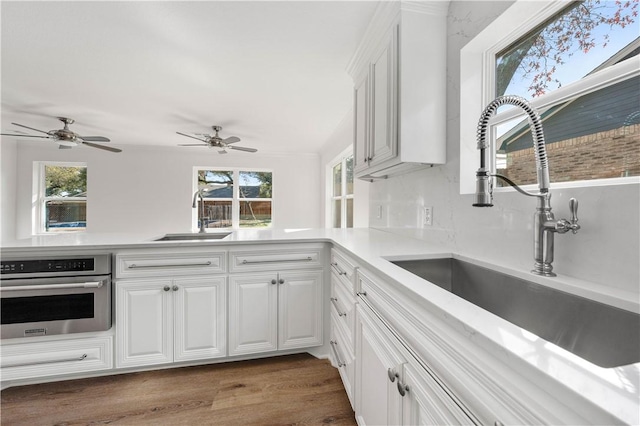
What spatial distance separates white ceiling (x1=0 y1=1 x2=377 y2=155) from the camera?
1.64 m

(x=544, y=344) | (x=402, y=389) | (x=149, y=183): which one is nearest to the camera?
(x=544, y=344)

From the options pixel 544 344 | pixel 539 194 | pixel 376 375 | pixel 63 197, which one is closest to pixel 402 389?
pixel 376 375

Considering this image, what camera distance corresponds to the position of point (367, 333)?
110 cm

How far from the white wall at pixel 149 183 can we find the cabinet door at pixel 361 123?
355 cm

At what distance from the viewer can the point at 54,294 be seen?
1.59 metres

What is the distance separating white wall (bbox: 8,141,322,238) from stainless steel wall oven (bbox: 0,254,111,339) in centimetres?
379

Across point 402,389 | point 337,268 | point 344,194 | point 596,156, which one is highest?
point 344,194

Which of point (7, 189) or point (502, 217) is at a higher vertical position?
point (7, 189)

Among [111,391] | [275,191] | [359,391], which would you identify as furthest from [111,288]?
[275,191]

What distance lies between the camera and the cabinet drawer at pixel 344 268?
135 cm

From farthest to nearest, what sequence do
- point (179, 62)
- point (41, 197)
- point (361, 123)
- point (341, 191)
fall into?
point (41, 197) < point (341, 191) < point (179, 62) < point (361, 123)

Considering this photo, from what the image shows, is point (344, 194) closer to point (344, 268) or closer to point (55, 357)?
point (344, 268)

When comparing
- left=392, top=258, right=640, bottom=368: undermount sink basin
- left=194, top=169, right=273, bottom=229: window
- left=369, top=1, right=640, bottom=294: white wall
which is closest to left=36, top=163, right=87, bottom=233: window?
left=194, top=169, right=273, bottom=229: window

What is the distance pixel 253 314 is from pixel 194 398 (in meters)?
0.56
